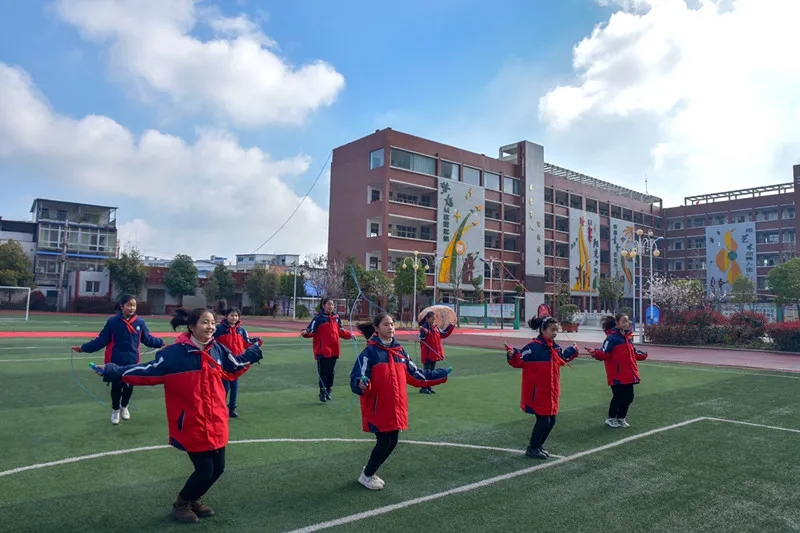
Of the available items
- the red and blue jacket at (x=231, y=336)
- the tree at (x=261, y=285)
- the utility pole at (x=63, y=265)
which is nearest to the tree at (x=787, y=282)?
the tree at (x=261, y=285)

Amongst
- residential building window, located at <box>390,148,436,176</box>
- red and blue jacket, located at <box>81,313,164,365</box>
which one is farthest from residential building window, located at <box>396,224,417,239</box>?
red and blue jacket, located at <box>81,313,164,365</box>

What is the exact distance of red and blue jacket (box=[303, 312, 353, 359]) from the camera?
32.1 ft

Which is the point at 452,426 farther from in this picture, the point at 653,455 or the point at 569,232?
the point at 569,232

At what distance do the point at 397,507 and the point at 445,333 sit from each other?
22.4ft

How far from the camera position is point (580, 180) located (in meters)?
72.7

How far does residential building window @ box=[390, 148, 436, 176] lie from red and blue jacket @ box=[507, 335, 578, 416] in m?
46.4

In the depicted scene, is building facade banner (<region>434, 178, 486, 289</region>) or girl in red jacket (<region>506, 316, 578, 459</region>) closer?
girl in red jacket (<region>506, 316, 578, 459</region>)

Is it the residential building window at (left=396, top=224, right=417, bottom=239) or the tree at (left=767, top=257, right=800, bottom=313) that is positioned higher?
the residential building window at (left=396, top=224, right=417, bottom=239)

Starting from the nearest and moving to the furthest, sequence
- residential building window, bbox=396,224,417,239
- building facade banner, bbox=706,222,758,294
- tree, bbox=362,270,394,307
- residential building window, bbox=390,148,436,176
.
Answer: tree, bbox=362,270,394,307 < residential building window, bbox=390,148,436,176 < residential building window, bbox=396,224,417,239 < building facade banner, bbox=706,222,758,294

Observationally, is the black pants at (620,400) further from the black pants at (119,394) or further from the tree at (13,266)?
the tree at (13,266)

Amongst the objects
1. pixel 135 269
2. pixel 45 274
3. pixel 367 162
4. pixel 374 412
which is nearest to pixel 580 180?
pixel 367 162

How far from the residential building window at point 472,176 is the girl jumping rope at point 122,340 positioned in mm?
51255

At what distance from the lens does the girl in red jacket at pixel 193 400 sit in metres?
4.38

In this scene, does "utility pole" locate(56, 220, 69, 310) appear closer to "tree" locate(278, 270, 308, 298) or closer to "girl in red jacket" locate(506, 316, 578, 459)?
"tree" locate(278, 270, 308, 298)
